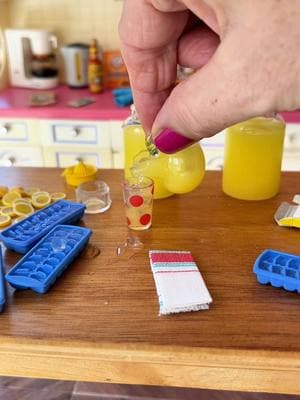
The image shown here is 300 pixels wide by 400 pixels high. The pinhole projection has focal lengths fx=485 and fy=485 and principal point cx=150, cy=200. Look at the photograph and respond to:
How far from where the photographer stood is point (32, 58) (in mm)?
2146

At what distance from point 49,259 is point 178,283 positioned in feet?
0.59

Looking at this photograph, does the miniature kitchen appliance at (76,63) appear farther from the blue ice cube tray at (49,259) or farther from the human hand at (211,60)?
the human hand at (211,60)

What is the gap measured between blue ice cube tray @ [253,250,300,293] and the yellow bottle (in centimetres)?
23

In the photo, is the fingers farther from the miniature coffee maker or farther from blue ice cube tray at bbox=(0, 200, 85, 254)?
the miniature coffee maker

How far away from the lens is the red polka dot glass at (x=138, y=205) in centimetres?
80

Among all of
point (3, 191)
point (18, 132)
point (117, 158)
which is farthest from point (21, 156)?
point (3, 191)

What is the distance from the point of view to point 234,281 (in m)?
0.66

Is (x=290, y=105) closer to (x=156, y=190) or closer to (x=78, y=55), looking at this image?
(x=156, y=190)

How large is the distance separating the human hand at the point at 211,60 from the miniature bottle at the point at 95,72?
1537 millimetres

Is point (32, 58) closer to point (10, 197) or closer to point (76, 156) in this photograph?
point (76, 156)

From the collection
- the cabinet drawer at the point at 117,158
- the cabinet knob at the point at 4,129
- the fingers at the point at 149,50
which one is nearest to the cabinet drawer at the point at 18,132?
the cabinet knob at the point at 4,129

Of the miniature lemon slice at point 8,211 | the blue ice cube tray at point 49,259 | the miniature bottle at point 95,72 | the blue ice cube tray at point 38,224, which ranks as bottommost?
the miniature bottle at point 95,72

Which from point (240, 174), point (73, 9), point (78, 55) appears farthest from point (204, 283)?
point (73, 9)

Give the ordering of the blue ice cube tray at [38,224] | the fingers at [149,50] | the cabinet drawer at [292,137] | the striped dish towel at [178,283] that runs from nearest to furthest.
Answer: the fingers at [149,50] → the striped dish towel at [178,283] → the blue ice cube tray at [38,224] → the cabinet drawer at [292,137]
